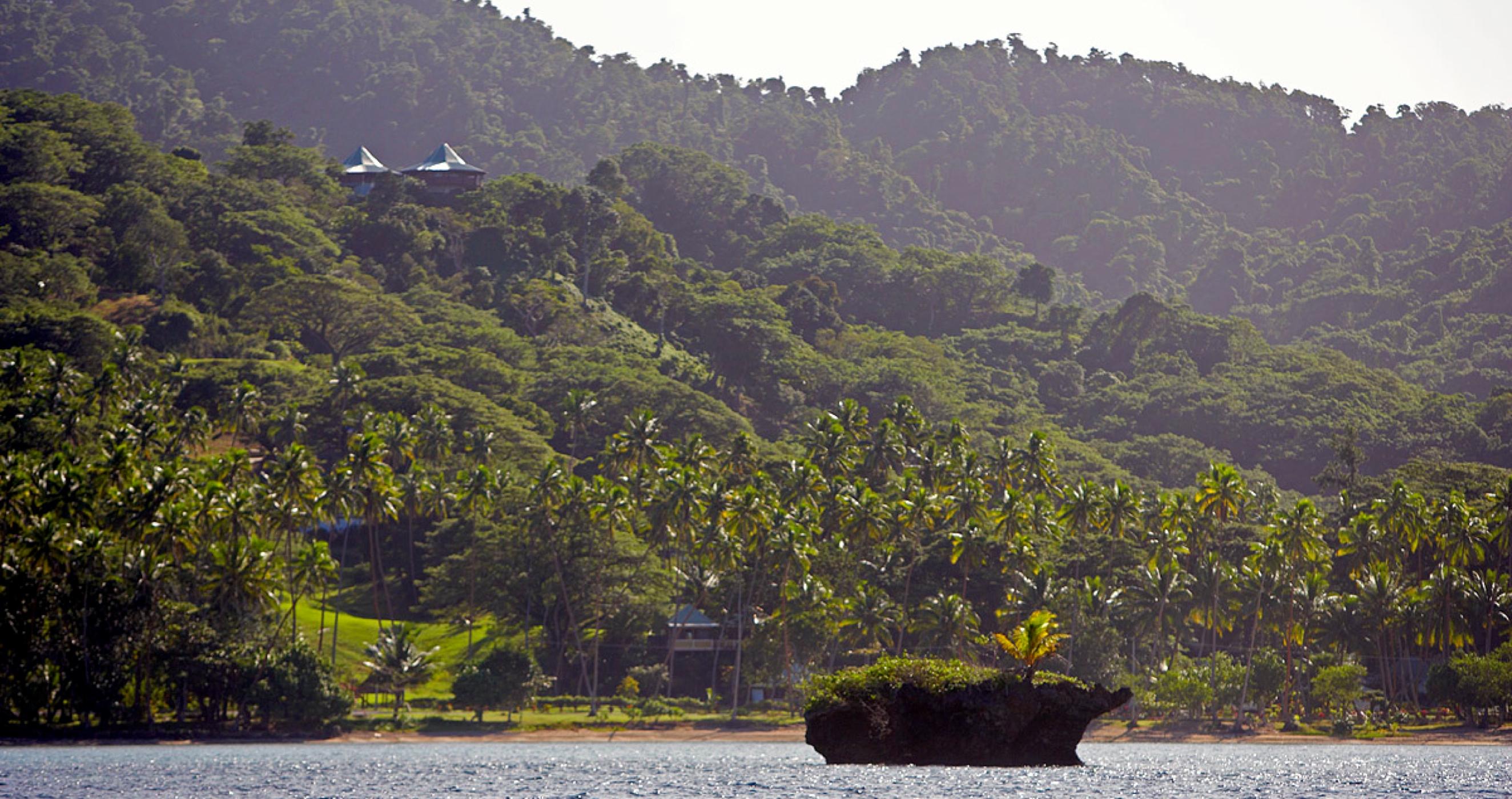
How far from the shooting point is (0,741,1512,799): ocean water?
56.1 meters

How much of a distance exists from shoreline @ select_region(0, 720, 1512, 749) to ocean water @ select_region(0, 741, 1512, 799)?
6.88 feet

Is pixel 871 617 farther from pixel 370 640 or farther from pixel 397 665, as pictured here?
pixel 370 640

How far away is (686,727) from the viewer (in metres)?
96.6

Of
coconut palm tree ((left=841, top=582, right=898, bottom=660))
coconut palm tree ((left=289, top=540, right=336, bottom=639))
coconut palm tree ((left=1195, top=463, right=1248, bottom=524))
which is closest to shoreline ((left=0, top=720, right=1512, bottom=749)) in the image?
coconut palm tree ((left=289, top=540, right=336, bottom=639))

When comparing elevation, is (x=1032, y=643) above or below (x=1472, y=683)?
above

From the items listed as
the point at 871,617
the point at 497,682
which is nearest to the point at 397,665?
the point at 497,682

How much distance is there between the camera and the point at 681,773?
6738 centimetres

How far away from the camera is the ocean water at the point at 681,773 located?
56.1 meters

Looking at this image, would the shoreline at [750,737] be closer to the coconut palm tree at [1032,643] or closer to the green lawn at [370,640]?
the green lawn at [370,640]

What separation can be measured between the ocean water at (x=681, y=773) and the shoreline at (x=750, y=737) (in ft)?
6.88

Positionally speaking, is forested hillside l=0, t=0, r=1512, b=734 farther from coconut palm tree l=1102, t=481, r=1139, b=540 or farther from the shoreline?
the shoreline

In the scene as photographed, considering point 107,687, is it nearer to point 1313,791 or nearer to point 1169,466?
A: point 1313,791

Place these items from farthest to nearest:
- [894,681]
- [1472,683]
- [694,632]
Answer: [694,632]
[1472,683]
[894,681]

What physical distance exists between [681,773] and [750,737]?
2746cm
